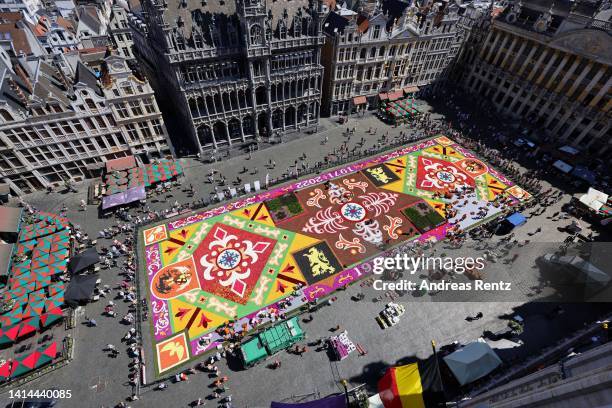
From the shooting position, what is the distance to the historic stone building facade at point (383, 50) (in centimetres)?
6178

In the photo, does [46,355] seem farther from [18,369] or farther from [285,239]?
[285,239]

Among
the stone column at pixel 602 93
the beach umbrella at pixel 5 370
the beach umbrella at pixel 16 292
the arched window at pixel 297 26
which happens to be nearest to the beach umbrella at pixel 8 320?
the beach umbrella at pixel 16 292

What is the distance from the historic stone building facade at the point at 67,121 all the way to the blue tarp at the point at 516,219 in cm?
6069

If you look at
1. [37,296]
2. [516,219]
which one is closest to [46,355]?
[37,296]

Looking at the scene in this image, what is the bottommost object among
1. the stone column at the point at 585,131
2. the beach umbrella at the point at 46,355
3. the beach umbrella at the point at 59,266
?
the beach umbrella at the point at 46,355

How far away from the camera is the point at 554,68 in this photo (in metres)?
62.0

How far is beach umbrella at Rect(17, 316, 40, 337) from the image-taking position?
31398mm

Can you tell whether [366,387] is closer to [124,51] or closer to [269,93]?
[269,93]

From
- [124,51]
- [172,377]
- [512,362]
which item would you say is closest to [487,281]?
[512,362]

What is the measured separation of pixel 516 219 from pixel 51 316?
6285 centimetres

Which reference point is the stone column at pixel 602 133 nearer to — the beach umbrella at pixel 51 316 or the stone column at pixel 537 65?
the stone column at pixel 537 65

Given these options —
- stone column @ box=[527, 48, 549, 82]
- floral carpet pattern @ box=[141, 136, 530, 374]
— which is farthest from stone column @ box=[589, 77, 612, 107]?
floral carpet pattern @ box=[141, 136, 530, 374]

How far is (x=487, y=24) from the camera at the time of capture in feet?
239

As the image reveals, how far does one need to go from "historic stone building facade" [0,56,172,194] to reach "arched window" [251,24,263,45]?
19.3m
